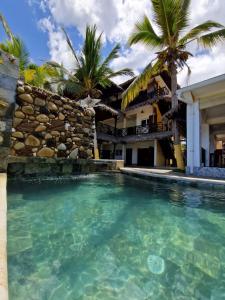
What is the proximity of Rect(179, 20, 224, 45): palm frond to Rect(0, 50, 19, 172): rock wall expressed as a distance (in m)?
9.14

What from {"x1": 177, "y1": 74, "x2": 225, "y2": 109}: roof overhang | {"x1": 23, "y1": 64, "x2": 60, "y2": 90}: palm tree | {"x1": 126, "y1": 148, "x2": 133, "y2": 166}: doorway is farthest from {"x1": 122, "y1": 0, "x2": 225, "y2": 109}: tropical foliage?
{"x1": 126, "y1": 148, "x2": 133, "y2": 166}: doorway

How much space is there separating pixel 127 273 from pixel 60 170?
13.2 feet

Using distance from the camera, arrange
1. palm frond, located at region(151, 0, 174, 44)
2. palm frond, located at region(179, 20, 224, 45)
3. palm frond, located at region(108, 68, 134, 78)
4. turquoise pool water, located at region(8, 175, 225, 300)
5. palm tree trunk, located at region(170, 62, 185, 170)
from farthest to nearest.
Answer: palm frond, located at region(108, 68, 134, 78), palm tree trunk, located at region(170, 62, 185, 170), palm frond, located at region(179, 20, 224, 45), palm frond, located at region(151, 0, 174, 44), turquoise pool water, located at region(8, 175, 225, 300)

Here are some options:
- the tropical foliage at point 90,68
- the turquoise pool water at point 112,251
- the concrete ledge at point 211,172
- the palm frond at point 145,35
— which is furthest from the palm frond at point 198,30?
the turquoise pool water at point 112,251

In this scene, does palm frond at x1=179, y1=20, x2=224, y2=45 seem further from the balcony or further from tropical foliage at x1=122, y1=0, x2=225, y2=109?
the balcony

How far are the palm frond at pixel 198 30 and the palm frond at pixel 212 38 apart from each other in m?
0.28

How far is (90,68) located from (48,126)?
383 inches

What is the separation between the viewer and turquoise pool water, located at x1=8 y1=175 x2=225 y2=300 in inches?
49.2

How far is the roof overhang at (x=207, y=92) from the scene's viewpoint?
7.24 meters

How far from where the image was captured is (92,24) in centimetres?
1219

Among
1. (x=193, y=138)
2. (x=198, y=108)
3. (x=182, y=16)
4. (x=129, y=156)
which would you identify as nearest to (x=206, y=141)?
(x=193, y=138)

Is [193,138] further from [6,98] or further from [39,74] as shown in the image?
[39,74]

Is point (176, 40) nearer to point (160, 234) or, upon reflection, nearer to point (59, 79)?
point (59, 79)

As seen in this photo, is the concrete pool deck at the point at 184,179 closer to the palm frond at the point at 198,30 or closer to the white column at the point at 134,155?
the palm frond at the point at 198,30
